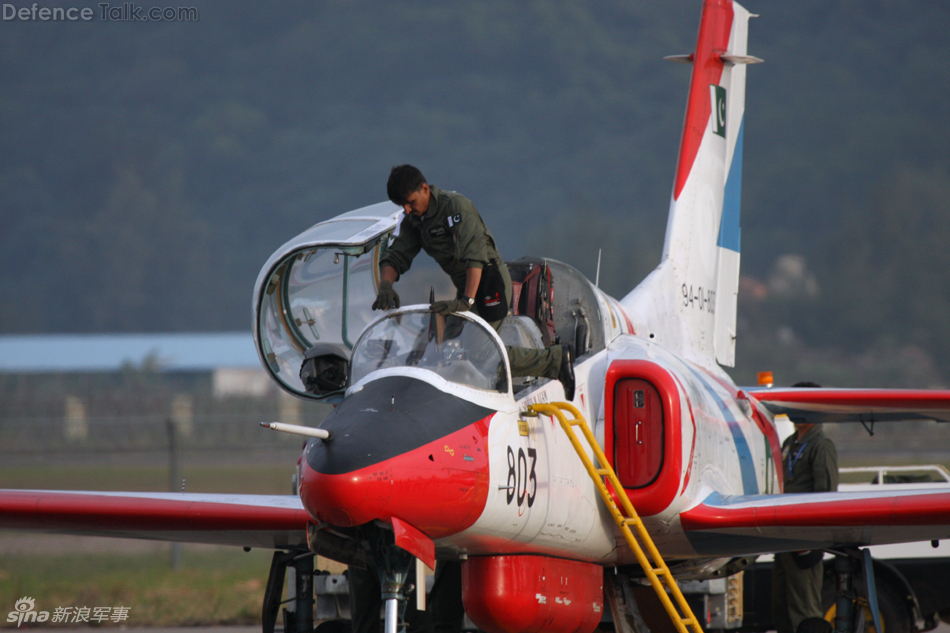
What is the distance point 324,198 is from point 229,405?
79.4m

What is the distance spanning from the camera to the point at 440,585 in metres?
6.34

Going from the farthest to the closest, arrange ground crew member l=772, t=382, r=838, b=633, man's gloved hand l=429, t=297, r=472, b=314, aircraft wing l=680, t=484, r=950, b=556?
ground crew member l=772, t=382, r=838, b=633, aircraft wing l=680, t=484, r=950, b=556, man's gloved hand l=429, t=297, r=472, b=314

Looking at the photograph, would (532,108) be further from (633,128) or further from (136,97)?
(136,97)

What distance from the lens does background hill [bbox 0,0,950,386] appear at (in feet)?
234

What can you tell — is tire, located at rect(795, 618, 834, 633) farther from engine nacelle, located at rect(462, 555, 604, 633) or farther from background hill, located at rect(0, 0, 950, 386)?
background hill, located at rect(0, 0, 950, 386)

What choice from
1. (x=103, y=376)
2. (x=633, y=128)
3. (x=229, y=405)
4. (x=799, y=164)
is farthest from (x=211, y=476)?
(x=633, y=128)

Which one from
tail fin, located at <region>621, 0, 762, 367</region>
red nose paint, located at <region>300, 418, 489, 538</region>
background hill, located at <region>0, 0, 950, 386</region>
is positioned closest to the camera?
red nose paint, located at <region>300, 418, 489, 538</region>

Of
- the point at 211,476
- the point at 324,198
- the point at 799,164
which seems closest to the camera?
the point at 211,476

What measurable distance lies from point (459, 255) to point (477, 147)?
112 m

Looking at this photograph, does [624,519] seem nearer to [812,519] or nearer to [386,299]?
[812,519]
